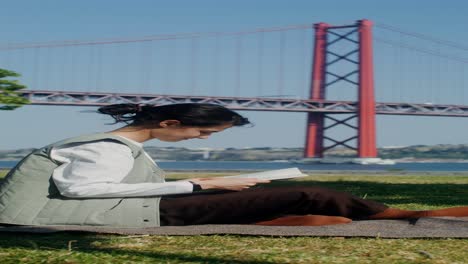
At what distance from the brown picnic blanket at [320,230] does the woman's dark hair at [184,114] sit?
497mm

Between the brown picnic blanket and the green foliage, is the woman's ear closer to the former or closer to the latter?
the brown picnic blanket

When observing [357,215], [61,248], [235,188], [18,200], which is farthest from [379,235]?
[18,200]

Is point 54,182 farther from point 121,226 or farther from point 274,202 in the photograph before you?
point 274,202

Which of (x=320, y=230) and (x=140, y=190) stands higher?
(x=140, y=190)

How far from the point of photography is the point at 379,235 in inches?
128

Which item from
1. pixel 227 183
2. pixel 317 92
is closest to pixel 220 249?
pixel 227 183

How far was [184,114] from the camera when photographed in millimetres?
3328

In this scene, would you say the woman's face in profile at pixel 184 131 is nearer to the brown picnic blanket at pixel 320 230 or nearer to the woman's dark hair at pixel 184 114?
the woman's dark hair at pixel 184 114

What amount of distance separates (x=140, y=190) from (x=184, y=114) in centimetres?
40

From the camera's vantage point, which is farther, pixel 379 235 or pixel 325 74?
pixel 325 74

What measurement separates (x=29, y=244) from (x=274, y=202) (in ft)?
3.74

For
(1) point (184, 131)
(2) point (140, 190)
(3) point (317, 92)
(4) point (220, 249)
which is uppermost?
(3) point (317, 92)

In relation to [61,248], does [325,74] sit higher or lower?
higher

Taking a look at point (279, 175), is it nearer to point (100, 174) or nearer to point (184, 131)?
point (184, 131)
